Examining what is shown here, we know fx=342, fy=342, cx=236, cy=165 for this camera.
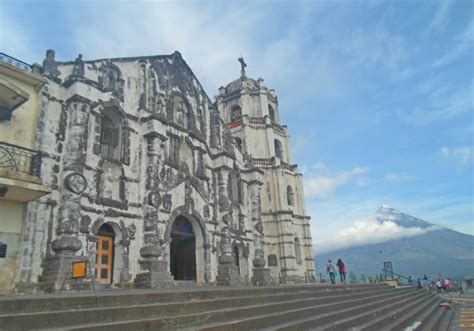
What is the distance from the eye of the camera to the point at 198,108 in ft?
67.5

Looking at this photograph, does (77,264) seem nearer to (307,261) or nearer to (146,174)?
(146,174)

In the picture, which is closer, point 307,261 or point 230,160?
point 230,160

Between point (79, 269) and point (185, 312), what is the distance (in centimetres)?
415

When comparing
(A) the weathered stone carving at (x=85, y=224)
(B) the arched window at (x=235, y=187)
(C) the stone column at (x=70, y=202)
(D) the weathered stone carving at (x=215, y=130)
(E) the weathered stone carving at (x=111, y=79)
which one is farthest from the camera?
(B) the arched window at (x=235, y=187)

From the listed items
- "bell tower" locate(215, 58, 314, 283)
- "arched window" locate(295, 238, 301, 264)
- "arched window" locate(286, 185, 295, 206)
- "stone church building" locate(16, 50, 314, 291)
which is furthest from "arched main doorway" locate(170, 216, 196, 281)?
"arched window" locate(286, 185, 295, 206)

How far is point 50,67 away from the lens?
525 inches

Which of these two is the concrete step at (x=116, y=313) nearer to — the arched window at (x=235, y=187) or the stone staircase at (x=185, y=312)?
the stone staircase at (x=185, y=312)

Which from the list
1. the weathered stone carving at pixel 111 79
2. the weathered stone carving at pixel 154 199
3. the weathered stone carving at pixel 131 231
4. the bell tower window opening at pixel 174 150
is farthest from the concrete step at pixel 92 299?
the weathered stone carving at pixel 111 79

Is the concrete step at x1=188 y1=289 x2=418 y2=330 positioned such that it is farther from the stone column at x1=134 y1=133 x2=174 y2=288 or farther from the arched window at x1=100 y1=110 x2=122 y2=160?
the arched window at x1=100 y1=110 x2=122 y2=160

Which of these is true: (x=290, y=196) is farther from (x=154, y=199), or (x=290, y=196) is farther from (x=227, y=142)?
(x=154, y=199)

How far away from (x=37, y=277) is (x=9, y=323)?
6.96 meters

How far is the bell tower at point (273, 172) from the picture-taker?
2838cm

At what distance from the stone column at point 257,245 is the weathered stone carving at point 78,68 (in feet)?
42.8

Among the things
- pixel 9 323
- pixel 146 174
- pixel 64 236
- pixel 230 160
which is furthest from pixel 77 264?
pixel 230 160
